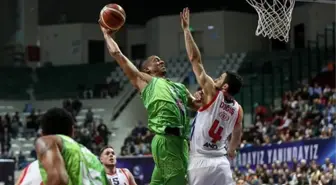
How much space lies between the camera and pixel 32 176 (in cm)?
550

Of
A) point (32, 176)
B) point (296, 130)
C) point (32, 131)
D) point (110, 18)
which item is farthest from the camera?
point (32, 131)

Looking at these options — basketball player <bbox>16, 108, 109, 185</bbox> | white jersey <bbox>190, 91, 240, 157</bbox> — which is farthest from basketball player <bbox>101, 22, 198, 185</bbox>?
basketball player <bbox>16, 108, 109, 185</bbox>

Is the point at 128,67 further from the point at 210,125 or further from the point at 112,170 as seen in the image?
the point at 112,170

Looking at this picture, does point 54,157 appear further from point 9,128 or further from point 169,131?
point 9,128

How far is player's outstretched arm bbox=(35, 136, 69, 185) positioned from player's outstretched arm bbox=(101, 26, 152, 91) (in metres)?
2.44

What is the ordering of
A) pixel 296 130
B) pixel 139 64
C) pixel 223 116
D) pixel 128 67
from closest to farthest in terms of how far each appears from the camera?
pixel 128 67 → pixel 223 116 → pixel 296 130 → pixel 139 64

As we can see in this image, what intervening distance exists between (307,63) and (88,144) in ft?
27.9

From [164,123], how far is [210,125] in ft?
1.55

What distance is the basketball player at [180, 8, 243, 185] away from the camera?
761 cm

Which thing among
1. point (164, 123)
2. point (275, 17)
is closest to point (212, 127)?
point (164, 123)

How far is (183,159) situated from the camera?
7.58 meters

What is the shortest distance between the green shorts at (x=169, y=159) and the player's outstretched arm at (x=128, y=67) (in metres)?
0.55

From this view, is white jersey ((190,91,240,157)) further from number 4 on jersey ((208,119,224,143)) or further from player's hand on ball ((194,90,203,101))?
player's hand on ball ((194,90,203,101))

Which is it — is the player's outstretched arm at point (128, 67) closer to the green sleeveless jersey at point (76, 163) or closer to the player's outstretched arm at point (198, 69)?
the player's outstretched arm at point (198, 69)
